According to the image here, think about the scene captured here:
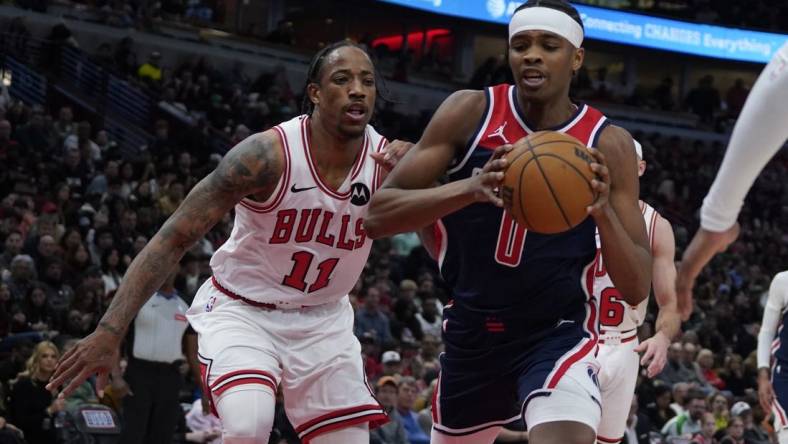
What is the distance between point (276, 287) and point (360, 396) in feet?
2.14

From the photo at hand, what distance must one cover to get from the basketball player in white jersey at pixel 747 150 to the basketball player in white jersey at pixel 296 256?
2.23 meters

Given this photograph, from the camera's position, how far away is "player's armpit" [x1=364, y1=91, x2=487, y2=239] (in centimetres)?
486

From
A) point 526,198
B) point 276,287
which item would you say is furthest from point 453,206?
point 276,287

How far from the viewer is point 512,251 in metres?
5.10

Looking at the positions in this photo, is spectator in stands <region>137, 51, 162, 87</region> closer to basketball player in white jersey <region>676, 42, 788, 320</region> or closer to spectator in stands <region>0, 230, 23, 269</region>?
spectator in stands <region>0, 230, 23, 269</region>

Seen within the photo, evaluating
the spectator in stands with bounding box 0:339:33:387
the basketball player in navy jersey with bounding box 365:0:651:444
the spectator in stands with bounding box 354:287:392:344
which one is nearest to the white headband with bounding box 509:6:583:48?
the basketball player in navy jersey with bounding box 365:0:651:444

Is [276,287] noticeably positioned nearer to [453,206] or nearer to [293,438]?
[453,206]

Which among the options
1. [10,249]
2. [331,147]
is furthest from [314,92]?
[10,249]

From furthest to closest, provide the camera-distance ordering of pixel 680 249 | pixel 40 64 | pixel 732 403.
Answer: pixel 680 249, pixel 40 64, pixel 732 403

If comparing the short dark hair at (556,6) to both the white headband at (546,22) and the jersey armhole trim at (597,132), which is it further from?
the jersey armhole trim at (597,132)

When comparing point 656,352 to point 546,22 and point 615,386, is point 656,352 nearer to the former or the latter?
point 615,386

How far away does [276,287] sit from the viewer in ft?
19.1

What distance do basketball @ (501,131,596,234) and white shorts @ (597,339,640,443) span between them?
273 centimetres

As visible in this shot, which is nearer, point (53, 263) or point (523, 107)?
point (523, 107)
